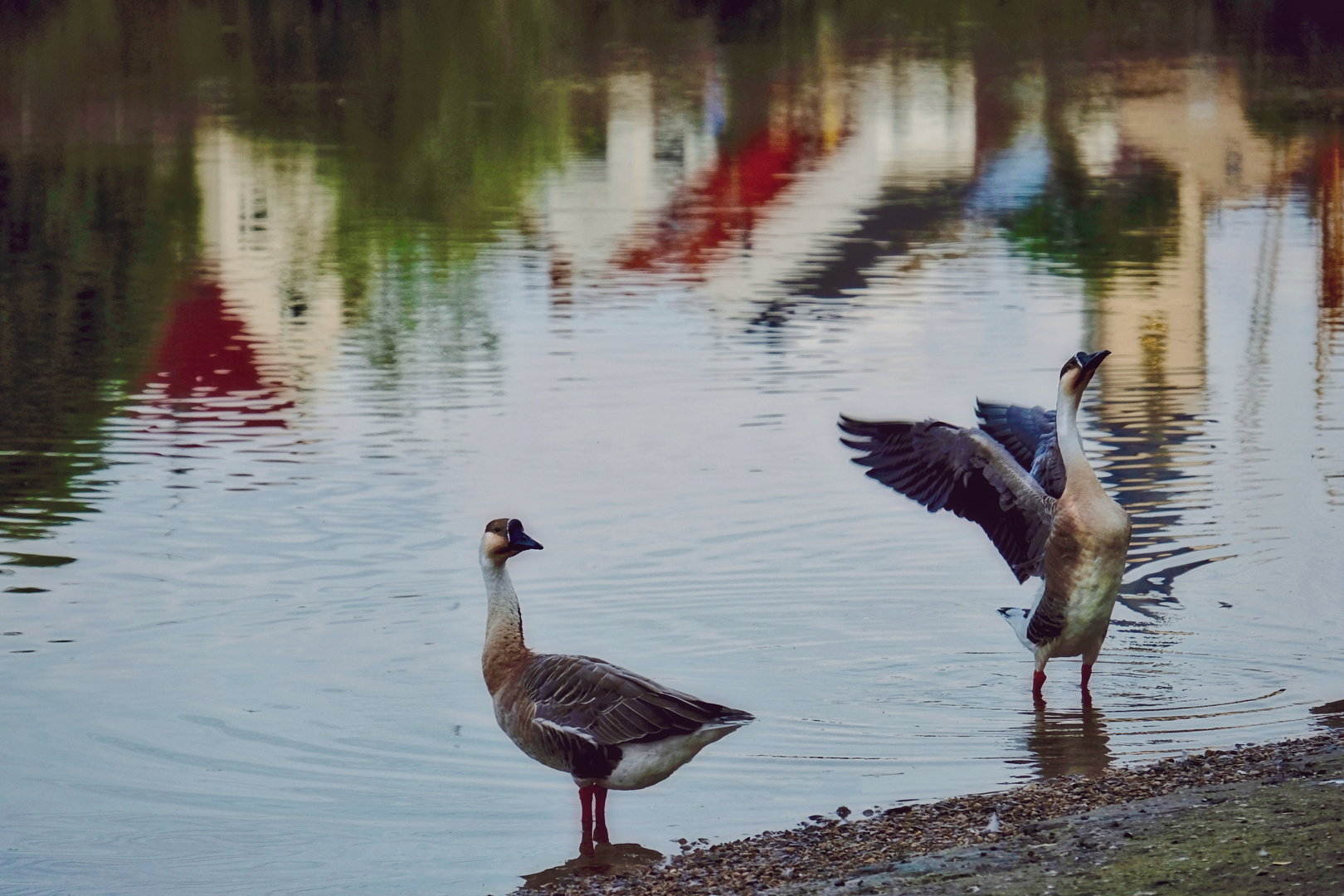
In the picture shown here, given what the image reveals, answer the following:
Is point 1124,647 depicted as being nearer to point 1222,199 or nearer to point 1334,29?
point 1222,199

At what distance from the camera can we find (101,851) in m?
7.71

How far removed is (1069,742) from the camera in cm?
874

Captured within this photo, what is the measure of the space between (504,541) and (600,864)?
139cm

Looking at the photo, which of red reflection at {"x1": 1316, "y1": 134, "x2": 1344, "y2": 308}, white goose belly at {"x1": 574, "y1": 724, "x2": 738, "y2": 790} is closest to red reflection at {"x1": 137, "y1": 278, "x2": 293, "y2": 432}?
white goose belly at {"x1": 574, "y1": 724, "x2": 738, "y2": 790}

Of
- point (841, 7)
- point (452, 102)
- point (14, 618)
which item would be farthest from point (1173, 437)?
point (841, 7)

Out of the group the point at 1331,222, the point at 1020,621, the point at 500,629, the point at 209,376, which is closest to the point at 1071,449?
the point at 1020,621

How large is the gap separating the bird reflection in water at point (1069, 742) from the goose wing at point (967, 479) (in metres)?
0.80

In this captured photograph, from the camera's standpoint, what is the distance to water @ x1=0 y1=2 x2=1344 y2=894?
8461mm

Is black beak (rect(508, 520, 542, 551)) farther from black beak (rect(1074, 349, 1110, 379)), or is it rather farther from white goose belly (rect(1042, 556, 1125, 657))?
black beak (rect(1074, 349, 1110, 379))

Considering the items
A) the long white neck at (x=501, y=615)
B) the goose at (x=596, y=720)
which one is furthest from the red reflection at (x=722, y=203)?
the goose at (x=596, y=720)

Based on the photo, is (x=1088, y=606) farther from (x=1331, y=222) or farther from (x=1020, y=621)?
(x=1331, y=222)

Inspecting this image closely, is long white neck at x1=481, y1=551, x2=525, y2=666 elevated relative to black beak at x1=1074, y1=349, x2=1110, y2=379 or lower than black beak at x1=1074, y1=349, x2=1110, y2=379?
lower

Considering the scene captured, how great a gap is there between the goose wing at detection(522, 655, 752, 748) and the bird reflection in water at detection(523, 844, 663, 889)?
482 mm

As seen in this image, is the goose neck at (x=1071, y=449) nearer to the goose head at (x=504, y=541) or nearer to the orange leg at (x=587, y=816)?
the goose head at (x=504, y=541)
